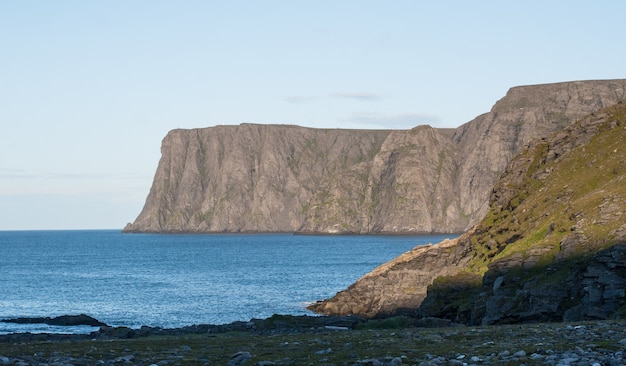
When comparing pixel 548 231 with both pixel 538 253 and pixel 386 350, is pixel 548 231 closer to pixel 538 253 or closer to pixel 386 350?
pixel 538 253

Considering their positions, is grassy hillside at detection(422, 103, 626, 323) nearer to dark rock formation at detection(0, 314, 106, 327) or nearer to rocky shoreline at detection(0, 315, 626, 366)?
rocky shoreline at detection(0, 315, 626, 366)

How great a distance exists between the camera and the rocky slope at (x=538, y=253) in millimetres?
44406

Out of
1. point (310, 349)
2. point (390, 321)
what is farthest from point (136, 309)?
point (310, 349)

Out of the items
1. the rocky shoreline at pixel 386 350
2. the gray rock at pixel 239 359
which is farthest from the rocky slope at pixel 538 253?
the gray rock at pixel 239 359

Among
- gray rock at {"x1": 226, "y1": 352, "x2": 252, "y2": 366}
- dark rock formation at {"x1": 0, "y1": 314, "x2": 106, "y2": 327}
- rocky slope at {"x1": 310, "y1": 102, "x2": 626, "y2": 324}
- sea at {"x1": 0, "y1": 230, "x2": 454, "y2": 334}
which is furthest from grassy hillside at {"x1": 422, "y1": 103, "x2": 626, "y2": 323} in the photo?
dark rock formation at {"x1": 0, "y1": 314, "x2": 106, "y2": 327}

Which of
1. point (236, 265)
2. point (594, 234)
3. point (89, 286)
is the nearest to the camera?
point (594, 234)

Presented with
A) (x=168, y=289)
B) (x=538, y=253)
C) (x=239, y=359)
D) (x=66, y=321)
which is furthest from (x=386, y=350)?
(x=168, y=289)

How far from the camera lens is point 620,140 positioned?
61094 mm

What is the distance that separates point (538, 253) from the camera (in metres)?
49.9

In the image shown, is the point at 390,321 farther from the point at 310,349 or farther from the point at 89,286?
the point at 89,286

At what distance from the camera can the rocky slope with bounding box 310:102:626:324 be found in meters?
44.4

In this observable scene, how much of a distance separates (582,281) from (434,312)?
16324 mm

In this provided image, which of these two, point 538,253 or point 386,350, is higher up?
point 538,253

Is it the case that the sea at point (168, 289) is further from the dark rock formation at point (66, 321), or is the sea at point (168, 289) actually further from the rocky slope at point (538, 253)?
the rocky slope at point (538, 253)
